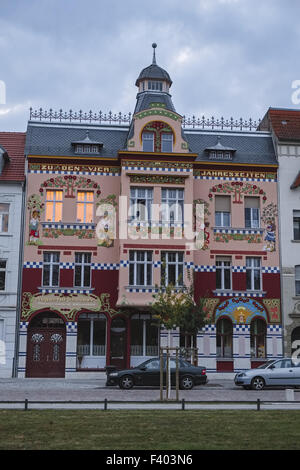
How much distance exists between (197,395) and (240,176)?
15.9 metres

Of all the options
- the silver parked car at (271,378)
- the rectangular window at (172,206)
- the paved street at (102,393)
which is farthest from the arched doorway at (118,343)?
the silver parked car at (271,378)

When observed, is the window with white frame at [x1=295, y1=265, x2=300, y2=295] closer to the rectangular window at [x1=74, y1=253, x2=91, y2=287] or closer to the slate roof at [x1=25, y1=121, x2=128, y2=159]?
the rectangular window at [x1=74, y1=253, x2=91, y2=287]

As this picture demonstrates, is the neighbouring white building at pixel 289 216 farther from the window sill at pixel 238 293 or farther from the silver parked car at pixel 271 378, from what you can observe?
the silver parked car at pixel 271 378

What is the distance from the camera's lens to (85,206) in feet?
112

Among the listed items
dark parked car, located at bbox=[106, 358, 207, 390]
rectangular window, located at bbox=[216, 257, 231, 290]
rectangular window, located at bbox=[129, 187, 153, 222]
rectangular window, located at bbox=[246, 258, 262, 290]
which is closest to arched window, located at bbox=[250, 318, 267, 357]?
rectangular window, located at bbox=[246, 258, 262, 290]

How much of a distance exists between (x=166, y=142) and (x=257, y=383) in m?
14.9

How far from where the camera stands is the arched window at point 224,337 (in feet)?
111

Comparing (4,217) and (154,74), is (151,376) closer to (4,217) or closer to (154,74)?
(4,217)

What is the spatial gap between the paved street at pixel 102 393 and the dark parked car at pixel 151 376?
1.22 feet

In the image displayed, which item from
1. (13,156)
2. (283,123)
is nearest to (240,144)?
(283,123)

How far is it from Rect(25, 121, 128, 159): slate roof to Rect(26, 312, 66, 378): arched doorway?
369 inches

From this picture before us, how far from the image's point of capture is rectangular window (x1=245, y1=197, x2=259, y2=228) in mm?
35188
